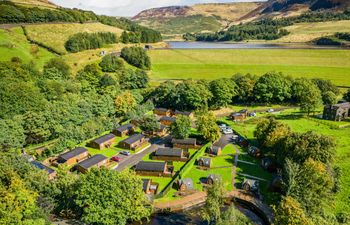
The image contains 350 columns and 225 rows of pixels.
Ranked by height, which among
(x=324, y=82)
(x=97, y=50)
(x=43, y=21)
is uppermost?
(x=43, y=21)

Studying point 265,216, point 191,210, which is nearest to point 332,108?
point 265,216

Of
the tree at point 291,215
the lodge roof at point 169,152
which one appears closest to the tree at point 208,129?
the lodge roof at point 169,152

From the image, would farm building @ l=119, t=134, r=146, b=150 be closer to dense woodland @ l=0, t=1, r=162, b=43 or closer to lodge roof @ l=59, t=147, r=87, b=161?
lodge roof @ l=59, t=147, r=87, b=161

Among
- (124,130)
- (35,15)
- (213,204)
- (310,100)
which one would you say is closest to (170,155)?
(124,130)

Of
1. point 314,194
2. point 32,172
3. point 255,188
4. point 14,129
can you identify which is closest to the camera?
point 314,194

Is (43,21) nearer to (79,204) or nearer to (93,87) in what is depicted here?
(93,87)

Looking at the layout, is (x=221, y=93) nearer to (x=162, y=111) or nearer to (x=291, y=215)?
(x=162, y=111)

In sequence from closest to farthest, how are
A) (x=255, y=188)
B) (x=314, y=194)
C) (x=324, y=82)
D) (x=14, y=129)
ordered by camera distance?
(x=314, y=194) → (x=255, y=188) → (x=14, y=129) → (x=324, y=82)
